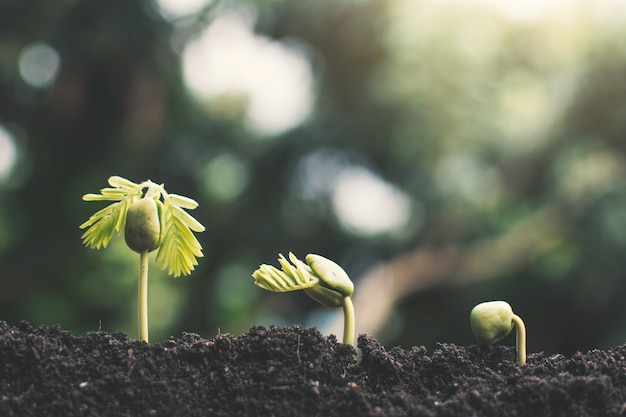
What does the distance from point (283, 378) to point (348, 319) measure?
9 centimetres

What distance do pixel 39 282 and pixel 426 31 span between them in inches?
137

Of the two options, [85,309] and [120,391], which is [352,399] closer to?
[120,391]

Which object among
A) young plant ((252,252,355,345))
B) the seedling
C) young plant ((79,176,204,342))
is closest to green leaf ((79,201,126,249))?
young plant ((79,176,204,342))

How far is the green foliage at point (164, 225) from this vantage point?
0.65 meters

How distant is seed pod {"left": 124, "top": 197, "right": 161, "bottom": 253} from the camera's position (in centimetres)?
61

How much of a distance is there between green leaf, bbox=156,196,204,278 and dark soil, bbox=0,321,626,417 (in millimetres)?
77

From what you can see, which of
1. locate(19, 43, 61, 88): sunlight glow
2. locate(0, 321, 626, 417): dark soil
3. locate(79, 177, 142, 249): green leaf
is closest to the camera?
locate(0, 321, 626, 417): dark soil

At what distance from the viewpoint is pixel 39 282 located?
4.99 meters

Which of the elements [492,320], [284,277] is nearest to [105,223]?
[284,277]

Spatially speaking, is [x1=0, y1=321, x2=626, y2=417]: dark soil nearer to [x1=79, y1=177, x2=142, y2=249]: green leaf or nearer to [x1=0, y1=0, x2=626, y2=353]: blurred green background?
[x1=79, y1=177, x2=142, y2=249]: green leaf

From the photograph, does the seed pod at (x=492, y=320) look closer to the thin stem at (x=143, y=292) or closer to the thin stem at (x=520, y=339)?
the thin stem at (x=520, y=339)

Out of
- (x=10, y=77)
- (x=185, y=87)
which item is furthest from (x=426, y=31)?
(x=10, y=77)

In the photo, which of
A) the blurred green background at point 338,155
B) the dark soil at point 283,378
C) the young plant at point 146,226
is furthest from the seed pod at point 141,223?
the blurred green background at point 338,155

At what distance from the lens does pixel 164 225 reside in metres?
0.64
